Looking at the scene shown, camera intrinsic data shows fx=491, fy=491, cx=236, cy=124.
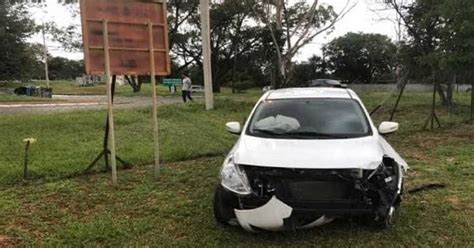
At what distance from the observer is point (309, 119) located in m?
5.56

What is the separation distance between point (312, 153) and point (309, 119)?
1092 millimetres

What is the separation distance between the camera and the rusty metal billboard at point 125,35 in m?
6.59

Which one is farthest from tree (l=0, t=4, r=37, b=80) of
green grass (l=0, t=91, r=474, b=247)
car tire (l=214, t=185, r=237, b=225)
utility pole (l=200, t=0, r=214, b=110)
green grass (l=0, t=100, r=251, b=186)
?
car tire (l=214, t=185, r=237, b=225)

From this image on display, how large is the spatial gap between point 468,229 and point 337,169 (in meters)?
1.66

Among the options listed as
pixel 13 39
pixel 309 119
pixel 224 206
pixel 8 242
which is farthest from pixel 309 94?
pixel 13 39

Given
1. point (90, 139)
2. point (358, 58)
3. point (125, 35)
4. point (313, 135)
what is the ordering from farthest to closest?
point (358, 58), point (90, 139), point (125, 35), point (313, 135)

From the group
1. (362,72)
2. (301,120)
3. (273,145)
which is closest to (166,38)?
(301,120)

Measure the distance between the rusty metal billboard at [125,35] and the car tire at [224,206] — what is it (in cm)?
294

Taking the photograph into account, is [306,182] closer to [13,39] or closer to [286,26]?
[286,26]

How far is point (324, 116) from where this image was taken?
220 inches

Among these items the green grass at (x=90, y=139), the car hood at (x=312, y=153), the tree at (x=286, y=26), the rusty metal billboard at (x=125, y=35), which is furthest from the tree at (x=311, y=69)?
the car hood at (x=312, y=153)

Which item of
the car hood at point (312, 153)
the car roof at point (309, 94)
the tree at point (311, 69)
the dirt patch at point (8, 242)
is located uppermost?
the tree at point (311, 69)

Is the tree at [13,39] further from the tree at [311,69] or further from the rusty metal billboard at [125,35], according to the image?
the rusty metal billboard at [125,35]

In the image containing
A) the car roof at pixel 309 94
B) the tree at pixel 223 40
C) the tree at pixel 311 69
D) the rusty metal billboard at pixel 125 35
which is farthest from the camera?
the tree at pixel 311 69
